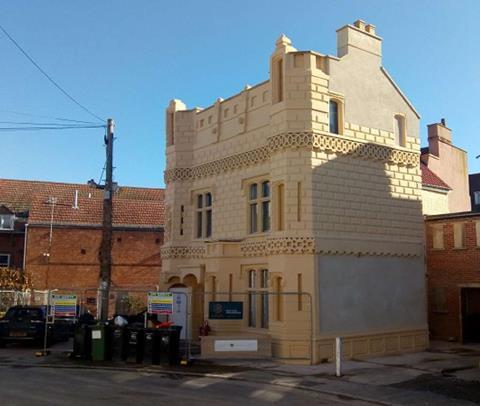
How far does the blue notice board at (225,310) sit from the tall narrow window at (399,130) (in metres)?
8.90

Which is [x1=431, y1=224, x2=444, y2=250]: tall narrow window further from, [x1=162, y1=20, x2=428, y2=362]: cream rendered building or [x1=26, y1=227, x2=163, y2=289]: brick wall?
[x1=26, y1=227, x2=163, y2=289]: brick wall

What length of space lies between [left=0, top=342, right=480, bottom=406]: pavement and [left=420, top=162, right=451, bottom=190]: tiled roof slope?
A: 1272 centimetres

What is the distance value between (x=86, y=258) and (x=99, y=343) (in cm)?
2315

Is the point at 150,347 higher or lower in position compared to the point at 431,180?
lower

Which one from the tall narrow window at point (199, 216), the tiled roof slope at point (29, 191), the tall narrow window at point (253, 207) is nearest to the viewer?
the tall narrow window at point (253, 207)

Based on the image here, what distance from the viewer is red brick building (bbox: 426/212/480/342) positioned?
2430 cm

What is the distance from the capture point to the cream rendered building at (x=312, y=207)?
19.1m

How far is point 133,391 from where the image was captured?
13461mm

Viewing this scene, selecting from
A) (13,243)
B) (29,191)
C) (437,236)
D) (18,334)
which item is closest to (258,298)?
(18,334)

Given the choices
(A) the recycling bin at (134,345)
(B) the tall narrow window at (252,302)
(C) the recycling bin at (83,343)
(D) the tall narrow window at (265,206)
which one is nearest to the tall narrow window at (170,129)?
(D) the tall narrow window at (265,206)

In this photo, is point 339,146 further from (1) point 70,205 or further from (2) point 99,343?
(1) point 70,205

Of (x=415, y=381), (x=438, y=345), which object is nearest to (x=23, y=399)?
(x=415, y=381)

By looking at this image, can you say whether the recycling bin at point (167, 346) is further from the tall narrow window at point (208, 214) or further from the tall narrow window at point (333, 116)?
the tall narrow window at point (333, 116)

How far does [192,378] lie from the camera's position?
1555cm
